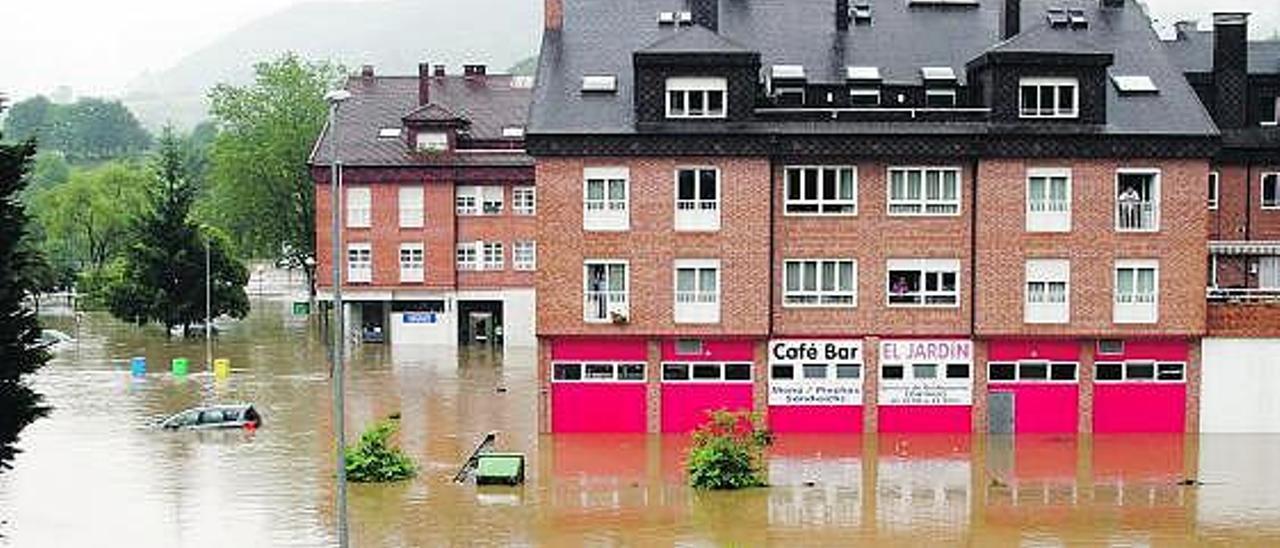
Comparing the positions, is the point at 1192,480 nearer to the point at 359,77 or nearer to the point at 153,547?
the point at 153,547

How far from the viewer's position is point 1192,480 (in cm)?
3672

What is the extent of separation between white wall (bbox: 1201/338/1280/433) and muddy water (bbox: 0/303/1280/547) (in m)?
0.72

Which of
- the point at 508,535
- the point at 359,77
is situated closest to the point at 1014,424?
the point at 508,535

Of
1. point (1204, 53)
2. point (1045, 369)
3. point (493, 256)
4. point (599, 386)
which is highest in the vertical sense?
point (1204, 53)

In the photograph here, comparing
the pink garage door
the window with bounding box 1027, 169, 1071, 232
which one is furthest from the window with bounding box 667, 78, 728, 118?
the window with bounding box 1027, 169, 1071, 232

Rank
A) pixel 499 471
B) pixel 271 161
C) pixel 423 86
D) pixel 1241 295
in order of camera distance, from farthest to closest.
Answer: pixel 271 161, pixel 423 86, pixel 1241 295, pixel 499 471

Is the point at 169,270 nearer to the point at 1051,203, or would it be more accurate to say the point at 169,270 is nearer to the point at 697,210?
the point at 697,210

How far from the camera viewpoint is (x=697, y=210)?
42625 mm

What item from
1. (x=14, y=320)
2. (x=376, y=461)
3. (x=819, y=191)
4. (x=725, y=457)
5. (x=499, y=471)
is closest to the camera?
(x=14, y=320)

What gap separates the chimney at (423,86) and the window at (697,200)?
115 ft

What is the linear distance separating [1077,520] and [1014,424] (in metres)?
10.7

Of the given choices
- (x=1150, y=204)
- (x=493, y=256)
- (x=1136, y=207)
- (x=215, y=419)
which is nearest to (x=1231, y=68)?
(x=1150, y=204)

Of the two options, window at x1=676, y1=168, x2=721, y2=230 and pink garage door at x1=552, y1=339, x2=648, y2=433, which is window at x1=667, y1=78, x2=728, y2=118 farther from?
pink garage door at x1=552, y1=339, x2=648, y2=433

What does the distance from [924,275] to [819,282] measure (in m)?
2.69
